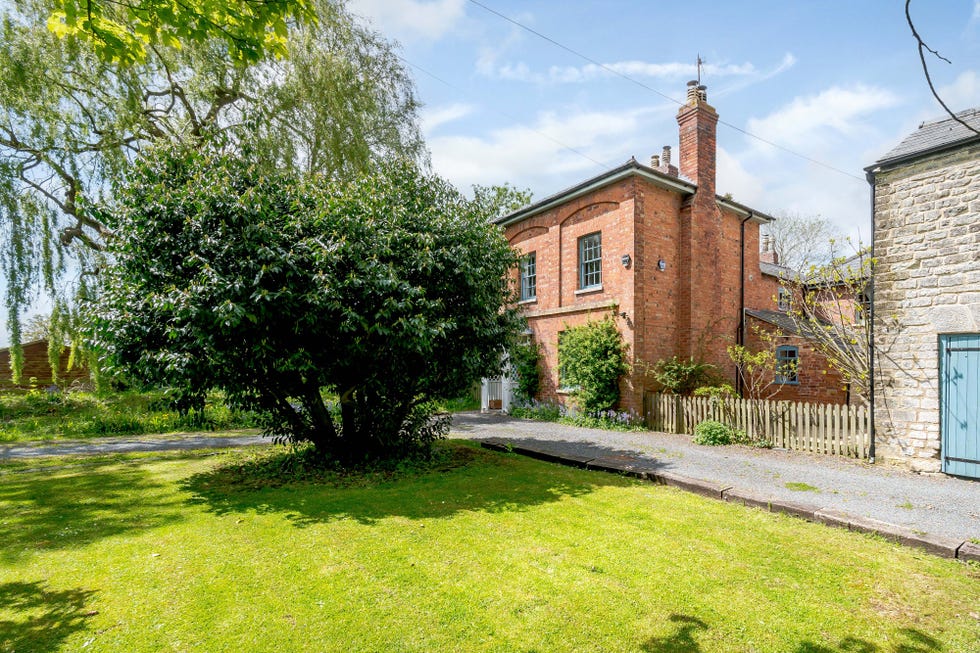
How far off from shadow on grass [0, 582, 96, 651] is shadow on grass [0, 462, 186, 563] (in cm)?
102

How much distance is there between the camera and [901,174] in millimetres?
8305

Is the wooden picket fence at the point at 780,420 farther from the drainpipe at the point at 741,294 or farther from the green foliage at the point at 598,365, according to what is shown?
the drainpipe at the point at 741,294

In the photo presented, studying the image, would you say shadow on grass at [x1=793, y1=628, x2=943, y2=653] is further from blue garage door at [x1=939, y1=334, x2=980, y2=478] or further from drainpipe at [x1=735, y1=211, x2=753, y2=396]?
drainpipe at [x1=735, y1=211, x2=753, y2=396]

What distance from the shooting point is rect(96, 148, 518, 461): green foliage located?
6.53 m

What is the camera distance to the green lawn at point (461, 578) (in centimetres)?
328

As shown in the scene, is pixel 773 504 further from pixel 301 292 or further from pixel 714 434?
pixel 301 292

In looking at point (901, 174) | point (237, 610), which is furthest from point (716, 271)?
point (237, 610)

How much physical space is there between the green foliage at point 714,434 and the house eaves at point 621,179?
686 centimetres

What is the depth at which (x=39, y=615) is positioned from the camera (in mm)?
3582

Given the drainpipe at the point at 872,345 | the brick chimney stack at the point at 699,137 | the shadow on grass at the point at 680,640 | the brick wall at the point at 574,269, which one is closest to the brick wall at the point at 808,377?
the brick chimney stack at the point at 699,137

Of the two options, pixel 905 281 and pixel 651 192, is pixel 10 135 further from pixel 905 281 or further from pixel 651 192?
pixel 905 281

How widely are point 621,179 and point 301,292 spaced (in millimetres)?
10035

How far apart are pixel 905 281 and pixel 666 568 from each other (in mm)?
7303

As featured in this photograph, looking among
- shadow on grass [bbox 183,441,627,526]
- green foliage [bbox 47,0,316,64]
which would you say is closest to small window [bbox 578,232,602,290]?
shadow on grass [bbox 183,441,627,526]
